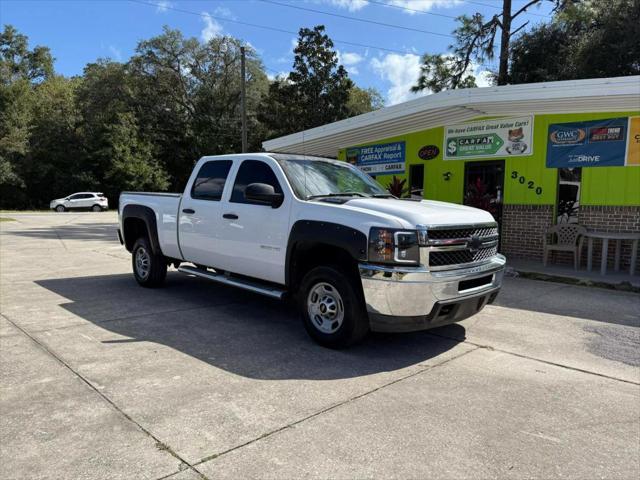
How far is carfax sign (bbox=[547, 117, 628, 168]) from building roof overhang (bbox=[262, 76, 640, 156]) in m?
0.32

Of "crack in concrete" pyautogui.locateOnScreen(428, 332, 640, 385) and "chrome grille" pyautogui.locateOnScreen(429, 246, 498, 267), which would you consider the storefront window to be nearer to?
"chrome grille" pyautogui.locateOnScreen(429, 246, 498, 267)

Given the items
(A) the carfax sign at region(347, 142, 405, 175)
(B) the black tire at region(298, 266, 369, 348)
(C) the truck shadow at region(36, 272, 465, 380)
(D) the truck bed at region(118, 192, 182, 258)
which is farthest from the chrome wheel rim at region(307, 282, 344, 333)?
(A) the carfax sign at region(347, 142, 405, 175)

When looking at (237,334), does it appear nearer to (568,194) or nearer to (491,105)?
(491,105)

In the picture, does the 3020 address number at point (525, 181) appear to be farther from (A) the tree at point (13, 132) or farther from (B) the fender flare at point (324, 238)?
(A) the tree at point (13, 132)

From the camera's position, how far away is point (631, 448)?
3.15 m

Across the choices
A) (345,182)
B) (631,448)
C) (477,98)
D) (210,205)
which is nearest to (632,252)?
(477,98)

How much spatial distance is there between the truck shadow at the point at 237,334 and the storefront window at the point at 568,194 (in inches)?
251

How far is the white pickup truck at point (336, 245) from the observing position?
436cm

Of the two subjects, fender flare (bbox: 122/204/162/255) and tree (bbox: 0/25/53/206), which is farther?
tree (bbox: 0/25/53/206)

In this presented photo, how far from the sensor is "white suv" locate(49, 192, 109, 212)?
39094mm

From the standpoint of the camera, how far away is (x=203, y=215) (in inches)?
251

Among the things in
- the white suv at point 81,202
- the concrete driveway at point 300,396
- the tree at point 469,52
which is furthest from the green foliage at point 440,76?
the white suv at point 81,202

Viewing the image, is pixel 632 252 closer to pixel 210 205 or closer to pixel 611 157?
pixel 611 157

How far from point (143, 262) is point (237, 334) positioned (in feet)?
10.6
